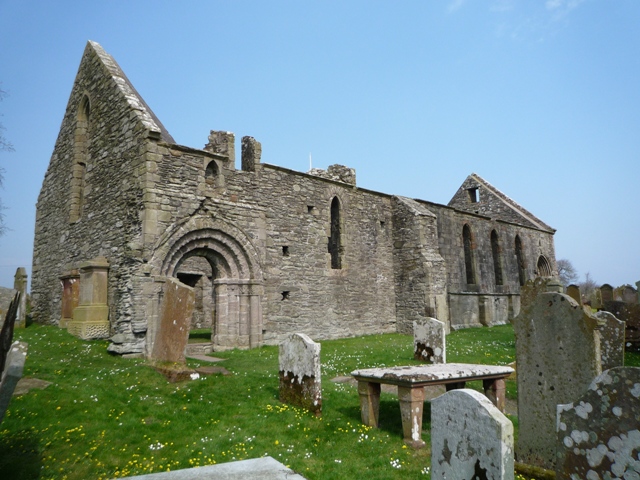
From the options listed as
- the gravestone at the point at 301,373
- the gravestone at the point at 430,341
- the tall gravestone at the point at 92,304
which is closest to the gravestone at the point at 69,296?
the tall gravestone at the point at 92,304

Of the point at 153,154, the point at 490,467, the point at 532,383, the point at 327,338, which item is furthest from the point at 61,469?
the point at 327,338

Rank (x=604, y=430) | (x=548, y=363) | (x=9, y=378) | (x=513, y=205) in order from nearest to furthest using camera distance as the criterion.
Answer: (x=604, y=430)
(x=9, y=378)
(x=548, y=363)
(x=513, y=205)

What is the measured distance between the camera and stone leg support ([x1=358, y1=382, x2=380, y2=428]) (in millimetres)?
5934

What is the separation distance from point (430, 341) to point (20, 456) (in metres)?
7.28

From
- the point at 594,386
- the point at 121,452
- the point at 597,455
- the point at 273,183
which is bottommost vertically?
the point at 121,452

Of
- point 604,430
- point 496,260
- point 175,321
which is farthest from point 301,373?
point 496,260

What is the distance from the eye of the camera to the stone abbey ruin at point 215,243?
11.0 meters

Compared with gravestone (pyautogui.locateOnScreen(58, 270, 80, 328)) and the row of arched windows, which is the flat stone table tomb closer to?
gravestone (pyautogui.locateOnScreen(58, 270, 80, 328))

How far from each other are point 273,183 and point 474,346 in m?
7.68

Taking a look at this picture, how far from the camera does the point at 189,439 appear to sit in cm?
568

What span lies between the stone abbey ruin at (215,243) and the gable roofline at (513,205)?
26.3ft

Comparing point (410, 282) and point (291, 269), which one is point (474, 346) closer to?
point (410, 282)

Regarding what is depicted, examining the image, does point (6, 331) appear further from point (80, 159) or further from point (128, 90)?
point (80, 159)

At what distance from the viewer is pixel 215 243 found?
1233 centimetres
